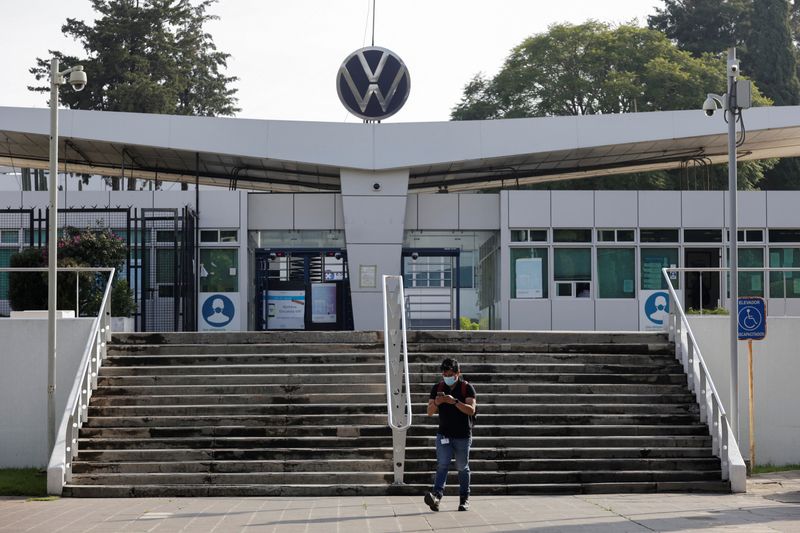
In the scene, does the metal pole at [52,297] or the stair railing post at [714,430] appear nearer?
the stair railing post at [714,430]

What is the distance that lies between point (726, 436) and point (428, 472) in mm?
4161

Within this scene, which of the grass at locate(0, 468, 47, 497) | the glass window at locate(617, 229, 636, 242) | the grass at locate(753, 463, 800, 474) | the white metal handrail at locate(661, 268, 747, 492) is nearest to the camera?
the grass at locate(0, 468, 47, 497)

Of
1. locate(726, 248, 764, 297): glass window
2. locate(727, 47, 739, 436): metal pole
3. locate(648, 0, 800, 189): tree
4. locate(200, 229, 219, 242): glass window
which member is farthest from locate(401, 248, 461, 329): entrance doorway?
locate(648, 0, 800, 189): tree

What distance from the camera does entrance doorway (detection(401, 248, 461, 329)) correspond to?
92.7ft

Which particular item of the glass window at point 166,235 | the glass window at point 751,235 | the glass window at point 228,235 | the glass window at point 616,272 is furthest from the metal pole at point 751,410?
the glass window at point 166,235

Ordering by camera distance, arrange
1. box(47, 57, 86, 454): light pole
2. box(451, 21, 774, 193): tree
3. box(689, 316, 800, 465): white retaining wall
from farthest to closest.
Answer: box(451, 21, 774, 193): tree
box(689, 316, 800, 465): white retaining wall
box(47, 57, 86, 454): light pole

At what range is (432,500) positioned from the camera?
1260cm

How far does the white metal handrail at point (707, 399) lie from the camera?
15.1 m

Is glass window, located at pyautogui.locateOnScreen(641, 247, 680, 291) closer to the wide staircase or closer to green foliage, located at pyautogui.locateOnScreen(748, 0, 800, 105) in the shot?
the wide staircase

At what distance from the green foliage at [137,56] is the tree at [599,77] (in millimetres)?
15424

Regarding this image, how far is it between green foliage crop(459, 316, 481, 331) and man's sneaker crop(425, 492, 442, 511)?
1581 cm

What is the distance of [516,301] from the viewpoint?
89.2ft

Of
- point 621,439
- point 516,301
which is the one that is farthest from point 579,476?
point 516,301

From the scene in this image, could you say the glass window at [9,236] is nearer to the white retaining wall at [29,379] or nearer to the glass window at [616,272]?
the white retaining wall at [29,379]
